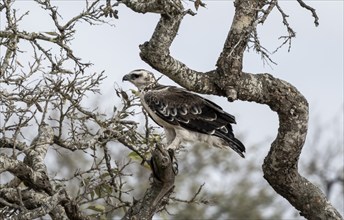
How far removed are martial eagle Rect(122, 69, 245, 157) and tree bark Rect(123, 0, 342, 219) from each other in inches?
32.7

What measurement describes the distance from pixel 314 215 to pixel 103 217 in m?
1.81

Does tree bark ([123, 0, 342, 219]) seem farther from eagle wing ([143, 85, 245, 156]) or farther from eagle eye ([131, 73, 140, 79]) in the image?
eagle eye ([131, 73, 140, 79])

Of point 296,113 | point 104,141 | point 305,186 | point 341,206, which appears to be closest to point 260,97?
point 296,113

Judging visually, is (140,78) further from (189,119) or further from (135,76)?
(189,119)

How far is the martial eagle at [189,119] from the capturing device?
8.58 m

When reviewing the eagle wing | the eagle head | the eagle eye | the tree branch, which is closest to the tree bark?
the tree branch

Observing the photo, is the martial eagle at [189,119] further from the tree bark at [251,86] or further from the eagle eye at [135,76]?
the tree bark at [251,86]

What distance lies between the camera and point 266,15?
7289 millimetres

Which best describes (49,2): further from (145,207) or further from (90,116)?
(145,207)

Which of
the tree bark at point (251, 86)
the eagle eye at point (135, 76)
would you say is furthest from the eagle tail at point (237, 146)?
the eagle eye at point (135, 76)

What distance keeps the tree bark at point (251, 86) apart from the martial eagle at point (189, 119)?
830 mm

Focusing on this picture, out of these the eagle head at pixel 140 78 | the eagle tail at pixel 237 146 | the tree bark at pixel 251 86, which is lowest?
the tree bark at pixel 251 86

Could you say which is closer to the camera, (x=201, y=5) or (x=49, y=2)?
(x=201, y=5)

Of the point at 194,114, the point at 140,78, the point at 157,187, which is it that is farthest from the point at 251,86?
the point at 140,78
